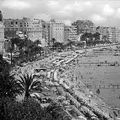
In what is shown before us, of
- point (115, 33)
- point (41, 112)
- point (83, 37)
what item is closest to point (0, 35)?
point (41, 112)

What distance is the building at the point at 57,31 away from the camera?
436 ft

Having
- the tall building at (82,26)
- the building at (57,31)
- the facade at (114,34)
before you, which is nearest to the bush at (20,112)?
the building at (57,31)

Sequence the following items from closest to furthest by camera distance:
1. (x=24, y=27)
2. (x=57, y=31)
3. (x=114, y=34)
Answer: (x=24, y=27) → (x=57, y=31) → (x=114, y=34)

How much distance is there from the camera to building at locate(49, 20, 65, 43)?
132750 millimetres

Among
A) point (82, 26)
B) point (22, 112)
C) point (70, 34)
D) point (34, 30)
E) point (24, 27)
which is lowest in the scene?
point (22, 112)

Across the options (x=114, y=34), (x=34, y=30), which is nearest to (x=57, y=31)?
(x=34, y=30)

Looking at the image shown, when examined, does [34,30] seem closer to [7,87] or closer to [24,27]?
[24,27]

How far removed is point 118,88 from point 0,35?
3093 centimetres

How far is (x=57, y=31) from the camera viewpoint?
136 meters

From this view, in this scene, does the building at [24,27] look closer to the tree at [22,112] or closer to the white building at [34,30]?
the white building at [34,30]

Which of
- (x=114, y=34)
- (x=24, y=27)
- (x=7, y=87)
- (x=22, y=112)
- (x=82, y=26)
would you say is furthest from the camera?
(x=114, y=34)

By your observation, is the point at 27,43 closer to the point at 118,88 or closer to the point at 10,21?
the point at 10,21

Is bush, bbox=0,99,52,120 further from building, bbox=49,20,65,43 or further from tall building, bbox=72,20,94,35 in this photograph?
tall building, bbox=72,20,94,35

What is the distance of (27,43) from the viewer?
272 ft
